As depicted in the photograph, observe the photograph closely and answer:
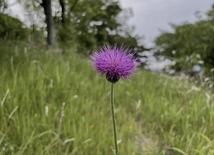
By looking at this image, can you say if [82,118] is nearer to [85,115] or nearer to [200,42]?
[85,115]

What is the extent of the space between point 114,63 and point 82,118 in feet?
6.53

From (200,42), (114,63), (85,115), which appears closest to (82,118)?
(85,115)

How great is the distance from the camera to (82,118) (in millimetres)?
3479

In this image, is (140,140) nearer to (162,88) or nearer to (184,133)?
(184,133)

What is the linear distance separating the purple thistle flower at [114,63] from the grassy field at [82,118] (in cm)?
69

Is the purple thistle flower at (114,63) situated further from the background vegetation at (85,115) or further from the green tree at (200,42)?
the green tree at (200,42)

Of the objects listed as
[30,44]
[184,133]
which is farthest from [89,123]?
[30,44]

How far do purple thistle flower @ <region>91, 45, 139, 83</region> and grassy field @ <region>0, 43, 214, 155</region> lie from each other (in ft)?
2.25

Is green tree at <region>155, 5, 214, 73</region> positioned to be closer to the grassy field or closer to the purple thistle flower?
the grassy field

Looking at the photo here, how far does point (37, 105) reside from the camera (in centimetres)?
359

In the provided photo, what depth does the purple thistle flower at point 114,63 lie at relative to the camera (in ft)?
5.02

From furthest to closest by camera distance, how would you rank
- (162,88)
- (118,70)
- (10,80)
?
(162,88) < (10,80) < (118,70)

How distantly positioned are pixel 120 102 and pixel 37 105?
1468mm

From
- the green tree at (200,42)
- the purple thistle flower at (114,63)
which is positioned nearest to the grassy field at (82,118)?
the purple thistle flower at (114,63)
